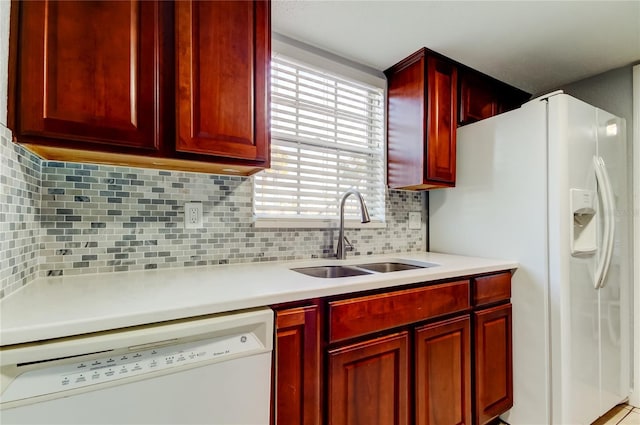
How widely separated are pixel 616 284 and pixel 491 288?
35.4 inches

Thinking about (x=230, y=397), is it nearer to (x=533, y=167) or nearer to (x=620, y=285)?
(x=533, y=167)

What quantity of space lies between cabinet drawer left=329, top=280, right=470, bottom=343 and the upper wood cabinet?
732mm

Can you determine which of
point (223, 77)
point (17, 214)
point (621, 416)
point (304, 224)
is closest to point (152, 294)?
point (17, 214)

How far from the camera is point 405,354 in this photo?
128cm

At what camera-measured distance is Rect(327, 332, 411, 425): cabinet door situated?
3.64ft

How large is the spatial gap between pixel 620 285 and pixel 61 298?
111 inches

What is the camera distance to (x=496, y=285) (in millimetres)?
1648

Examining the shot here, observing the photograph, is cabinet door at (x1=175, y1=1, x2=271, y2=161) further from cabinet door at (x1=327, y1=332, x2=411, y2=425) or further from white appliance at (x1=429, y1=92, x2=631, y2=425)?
white appliance at (x1=429, y1=92, x2=631, y2=425)

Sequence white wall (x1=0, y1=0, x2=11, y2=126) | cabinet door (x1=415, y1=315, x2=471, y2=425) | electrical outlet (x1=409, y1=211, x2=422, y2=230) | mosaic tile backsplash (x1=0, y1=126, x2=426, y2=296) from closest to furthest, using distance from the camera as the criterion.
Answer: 1. white wall (x1=0, y1=0, x2=11, y2=126)
2. mosaic tile backsplash (x1=0, y1=126, x2=426, y2=296)
3. cabinet door (x1=415, y1=315, x2=471, y2=425)
4. electrical outlet (x1=409, y1=211, x2=422, y2=230)

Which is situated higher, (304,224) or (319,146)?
(319,146)

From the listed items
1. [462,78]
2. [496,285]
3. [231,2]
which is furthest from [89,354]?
[462,78]

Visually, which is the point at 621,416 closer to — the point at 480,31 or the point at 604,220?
the point at 604,220

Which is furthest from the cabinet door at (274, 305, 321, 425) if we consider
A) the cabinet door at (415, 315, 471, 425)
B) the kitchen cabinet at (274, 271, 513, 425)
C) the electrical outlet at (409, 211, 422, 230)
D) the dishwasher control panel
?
the electrical outlet at (409, 211, 422, 230)

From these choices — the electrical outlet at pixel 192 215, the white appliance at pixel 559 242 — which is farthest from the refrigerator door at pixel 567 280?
the electrical outlet at pixel 192 215
